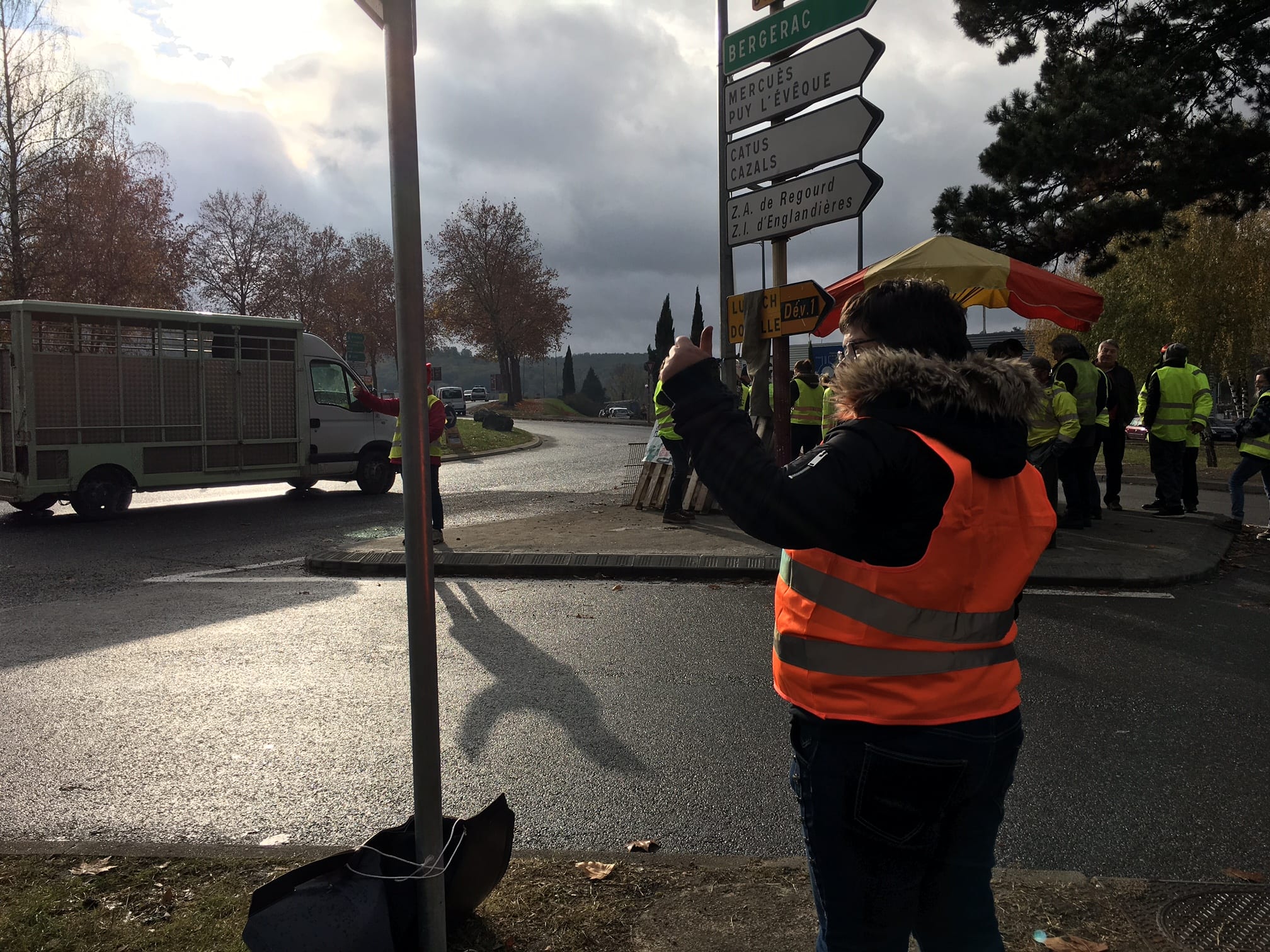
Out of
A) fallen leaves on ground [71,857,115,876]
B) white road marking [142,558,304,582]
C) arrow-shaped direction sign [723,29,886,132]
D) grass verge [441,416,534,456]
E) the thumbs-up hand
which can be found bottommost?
fallen leaves on ground [71,857,115,876]

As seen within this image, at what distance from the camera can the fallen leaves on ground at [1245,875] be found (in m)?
3.05

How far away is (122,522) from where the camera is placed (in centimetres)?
1222

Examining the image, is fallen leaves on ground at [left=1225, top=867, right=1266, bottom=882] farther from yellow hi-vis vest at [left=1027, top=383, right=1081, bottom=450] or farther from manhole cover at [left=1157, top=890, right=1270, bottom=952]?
yellow hi-vis vest at [left=1027, top=383, right=1081, bottom=450]

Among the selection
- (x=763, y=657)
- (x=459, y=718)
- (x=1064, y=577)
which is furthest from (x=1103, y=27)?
(x=459, y=718)

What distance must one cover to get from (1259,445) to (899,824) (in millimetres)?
9824

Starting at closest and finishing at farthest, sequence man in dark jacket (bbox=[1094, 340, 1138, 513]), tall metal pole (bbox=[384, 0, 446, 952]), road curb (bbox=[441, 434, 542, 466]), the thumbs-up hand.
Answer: the thumbs-up hand → tall metal pole (bbox=[384, 0, 446, 952]) → man in dark jacket (bbox=[1094, 340, 1138, 513]) → road curb (bbox=[441, 434, 542, 466])

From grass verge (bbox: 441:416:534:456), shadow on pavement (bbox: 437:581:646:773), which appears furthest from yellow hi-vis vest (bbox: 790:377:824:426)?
grass verge (bbox: 441:416:534:456)

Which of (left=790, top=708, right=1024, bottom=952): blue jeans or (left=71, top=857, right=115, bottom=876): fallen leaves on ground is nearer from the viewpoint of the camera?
(left=790, top=708, right=1024, bottom=952): blue jeans

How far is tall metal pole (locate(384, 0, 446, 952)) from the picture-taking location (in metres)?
2.27

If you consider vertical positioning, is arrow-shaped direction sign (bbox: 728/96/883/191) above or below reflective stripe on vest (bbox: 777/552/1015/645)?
above

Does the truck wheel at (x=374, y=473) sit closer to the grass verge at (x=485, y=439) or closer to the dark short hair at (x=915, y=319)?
the grass verge at (x=485, y=439)

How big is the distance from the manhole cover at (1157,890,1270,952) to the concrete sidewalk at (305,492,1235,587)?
481cm

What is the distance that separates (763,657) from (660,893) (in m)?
2.88

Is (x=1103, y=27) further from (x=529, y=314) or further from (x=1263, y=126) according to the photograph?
(x=529, y=314)
